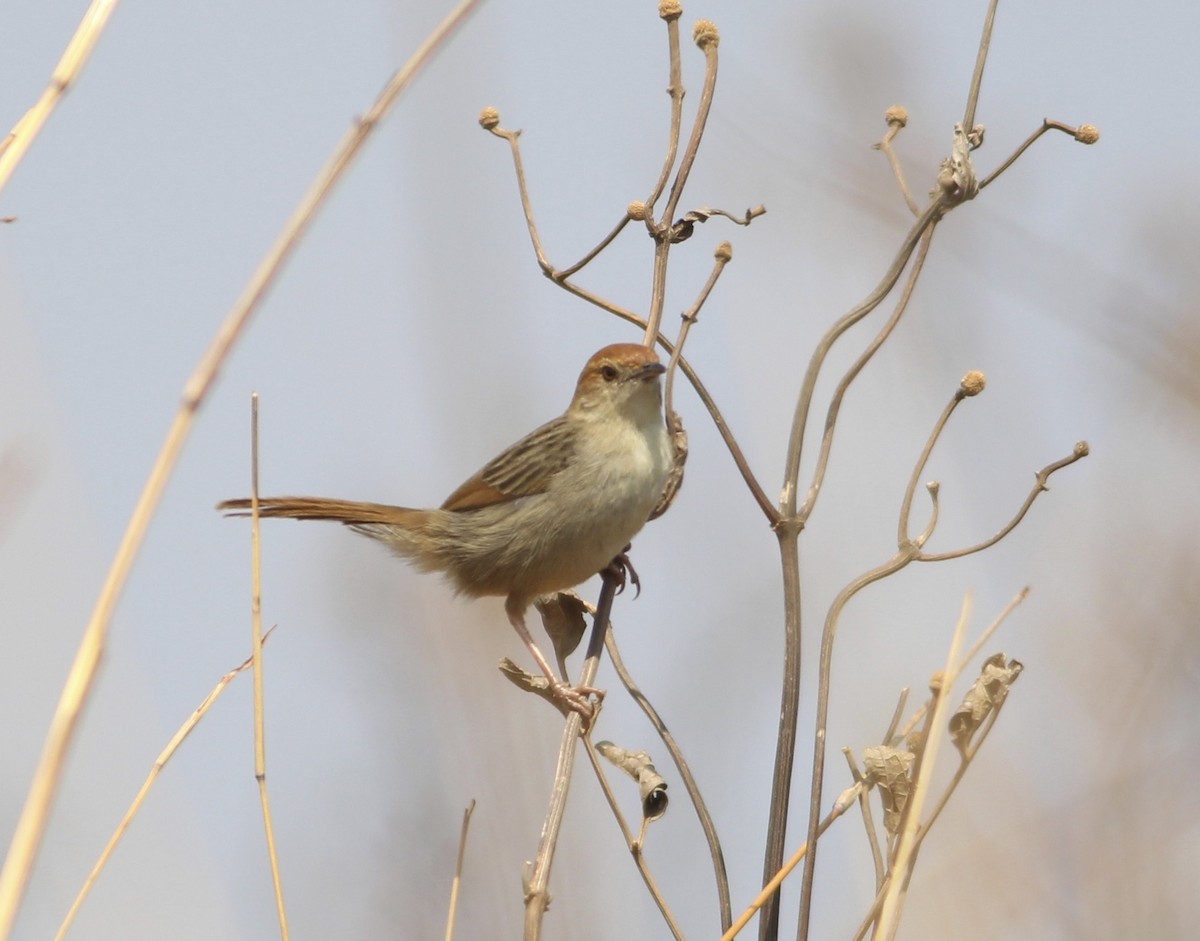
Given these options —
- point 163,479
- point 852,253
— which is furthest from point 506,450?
point 163,479

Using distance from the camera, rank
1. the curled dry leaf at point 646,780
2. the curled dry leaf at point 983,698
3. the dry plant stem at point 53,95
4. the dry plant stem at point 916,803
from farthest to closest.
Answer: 1. the curled dry leaf at point 646,780
2. the curled dry leaf at point 983,698
3. the dry plant stem at point 916,803
4. the dry plant stem at point 53,95

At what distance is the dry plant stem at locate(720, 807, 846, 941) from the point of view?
1755 mm

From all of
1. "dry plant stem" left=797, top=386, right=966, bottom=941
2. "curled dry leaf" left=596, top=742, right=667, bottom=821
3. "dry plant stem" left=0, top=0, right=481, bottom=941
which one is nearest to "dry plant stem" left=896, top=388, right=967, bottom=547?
"dry plant stem" left=797, top=386, right=966, bottom=941

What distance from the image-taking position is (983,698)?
1957mm

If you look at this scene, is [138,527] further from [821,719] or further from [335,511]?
[335,511]

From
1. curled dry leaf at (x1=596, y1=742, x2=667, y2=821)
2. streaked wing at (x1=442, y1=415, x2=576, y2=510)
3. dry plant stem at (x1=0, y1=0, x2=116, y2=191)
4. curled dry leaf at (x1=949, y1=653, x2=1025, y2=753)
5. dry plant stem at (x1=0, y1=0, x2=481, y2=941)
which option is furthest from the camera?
streaked wing at (x1=442, y1=415, x2=576, y2=510)

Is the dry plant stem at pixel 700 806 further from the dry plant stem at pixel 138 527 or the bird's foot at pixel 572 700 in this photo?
the dry plant stem at pixel 138 527

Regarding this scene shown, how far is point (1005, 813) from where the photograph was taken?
305cm

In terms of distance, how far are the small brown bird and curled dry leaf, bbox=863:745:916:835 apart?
4.63 ft

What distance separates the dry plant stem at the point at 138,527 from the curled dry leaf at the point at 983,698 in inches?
46.4

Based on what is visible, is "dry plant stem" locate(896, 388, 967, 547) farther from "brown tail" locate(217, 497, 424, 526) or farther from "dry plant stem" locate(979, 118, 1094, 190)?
"brown tail" locate(217, 497, 424, 526)

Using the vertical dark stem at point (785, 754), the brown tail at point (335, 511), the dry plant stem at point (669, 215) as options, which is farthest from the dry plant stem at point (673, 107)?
the brown tail at point (335, 511)

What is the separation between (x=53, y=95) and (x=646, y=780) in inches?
50.2

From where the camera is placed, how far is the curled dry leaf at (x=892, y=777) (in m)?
1.92
